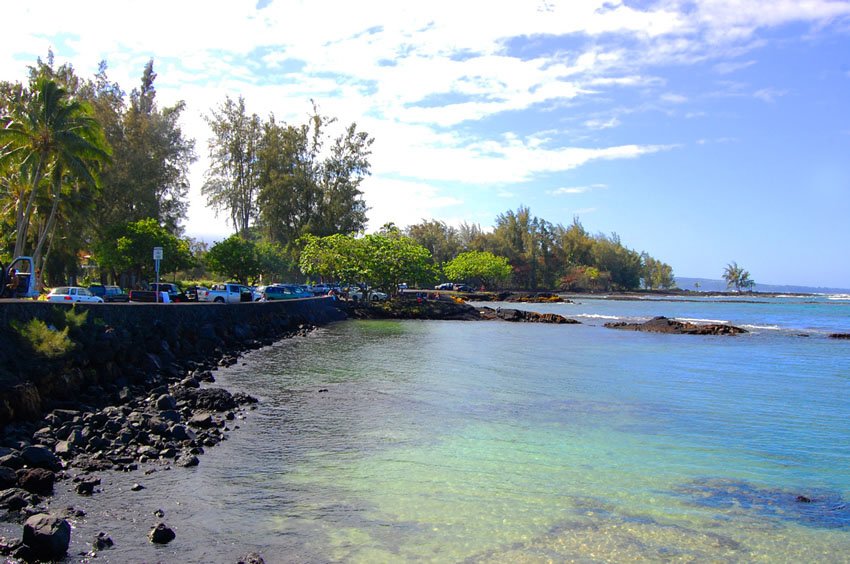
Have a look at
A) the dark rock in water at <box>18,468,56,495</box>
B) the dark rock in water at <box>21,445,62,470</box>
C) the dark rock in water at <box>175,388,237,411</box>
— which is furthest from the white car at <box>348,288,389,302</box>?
the dark rock in water at <box>18,468,56,495</box>

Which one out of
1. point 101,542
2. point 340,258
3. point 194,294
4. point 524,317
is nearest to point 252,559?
point 101,542

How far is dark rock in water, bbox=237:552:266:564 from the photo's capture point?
7840mm

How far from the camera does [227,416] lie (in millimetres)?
15414

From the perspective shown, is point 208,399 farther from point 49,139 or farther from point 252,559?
point 49,139

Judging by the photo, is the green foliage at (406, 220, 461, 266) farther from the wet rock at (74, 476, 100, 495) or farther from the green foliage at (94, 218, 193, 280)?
the wet rock at (74, 476, 100, 495)

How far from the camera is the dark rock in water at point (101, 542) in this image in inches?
320

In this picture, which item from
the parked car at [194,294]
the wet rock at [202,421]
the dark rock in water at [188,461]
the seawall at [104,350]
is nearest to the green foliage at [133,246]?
the parked car at [194,294]

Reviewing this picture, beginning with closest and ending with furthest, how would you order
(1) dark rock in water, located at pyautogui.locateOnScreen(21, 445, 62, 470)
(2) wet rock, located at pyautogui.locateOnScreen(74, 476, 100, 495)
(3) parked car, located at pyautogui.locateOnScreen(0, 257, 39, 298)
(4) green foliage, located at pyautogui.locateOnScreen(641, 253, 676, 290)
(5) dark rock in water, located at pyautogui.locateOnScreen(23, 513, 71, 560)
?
(5) dark rock in water, located at pyautogui.locateOnScreen(23, 513, 71, 560), (2) wet rock, located at pyautogui.locateOnScreen(74, 476, 100, 495), (1) dark rock in water, located at pyautogui.locateOnScreen(21, 445, 62, 470), (3) parked car, located at pyautogui.locateOnScreen(0, 257, 39, 298), (4) green foliage, located at pyautogui.locateOnScreen(641, 253, 676, 290)

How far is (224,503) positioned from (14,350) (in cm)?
833

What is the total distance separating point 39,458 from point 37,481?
94 cm

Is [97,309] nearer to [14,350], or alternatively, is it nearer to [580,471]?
[14,350]

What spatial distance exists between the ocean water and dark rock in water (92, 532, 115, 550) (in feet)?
0.46

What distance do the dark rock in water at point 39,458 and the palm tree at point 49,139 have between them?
32.9 m

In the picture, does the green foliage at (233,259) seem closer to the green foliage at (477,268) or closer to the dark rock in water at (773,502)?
the dark rock in water at (773,502)
